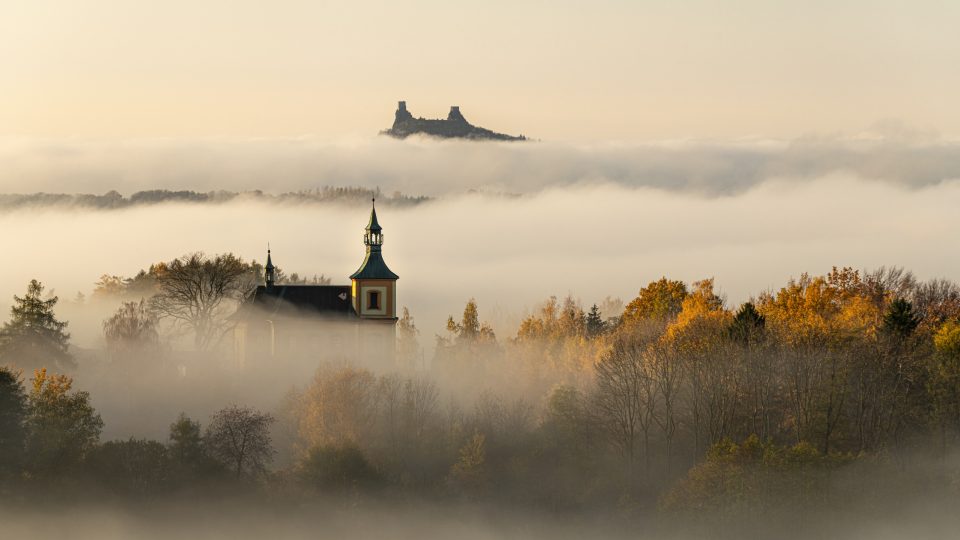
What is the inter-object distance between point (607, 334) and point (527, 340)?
11.3 m

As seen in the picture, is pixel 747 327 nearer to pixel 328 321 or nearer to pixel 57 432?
pixel 57 432

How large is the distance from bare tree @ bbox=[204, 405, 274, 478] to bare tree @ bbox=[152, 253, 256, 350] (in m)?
40.3

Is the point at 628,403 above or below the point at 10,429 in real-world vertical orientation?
above

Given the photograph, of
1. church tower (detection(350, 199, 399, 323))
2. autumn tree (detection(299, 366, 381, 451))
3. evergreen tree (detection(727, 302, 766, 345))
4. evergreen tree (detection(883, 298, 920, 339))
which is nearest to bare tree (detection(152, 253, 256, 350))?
church tower (detection(350, 199, 399, 323))

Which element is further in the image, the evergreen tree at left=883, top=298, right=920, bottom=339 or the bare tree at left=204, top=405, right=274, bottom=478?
the bare tree at left=204, top=405, right=274, bottom=478

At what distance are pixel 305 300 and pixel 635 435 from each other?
1861 inches

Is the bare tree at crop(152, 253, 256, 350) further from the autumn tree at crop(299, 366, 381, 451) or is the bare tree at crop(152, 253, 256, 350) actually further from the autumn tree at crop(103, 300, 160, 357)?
the autumn tree at crop(299, 366, 381, 451)

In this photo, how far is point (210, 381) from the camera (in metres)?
151

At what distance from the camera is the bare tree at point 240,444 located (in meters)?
122

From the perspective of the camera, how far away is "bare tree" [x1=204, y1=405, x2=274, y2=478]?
122 m

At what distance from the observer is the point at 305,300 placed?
162 meters

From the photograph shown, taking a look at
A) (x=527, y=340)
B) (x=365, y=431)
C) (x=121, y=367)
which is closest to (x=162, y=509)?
(x=365, y=431)

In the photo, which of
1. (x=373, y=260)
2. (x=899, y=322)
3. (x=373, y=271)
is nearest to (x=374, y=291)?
(x=373, y=271)

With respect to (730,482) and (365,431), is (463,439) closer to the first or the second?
(365,431)
